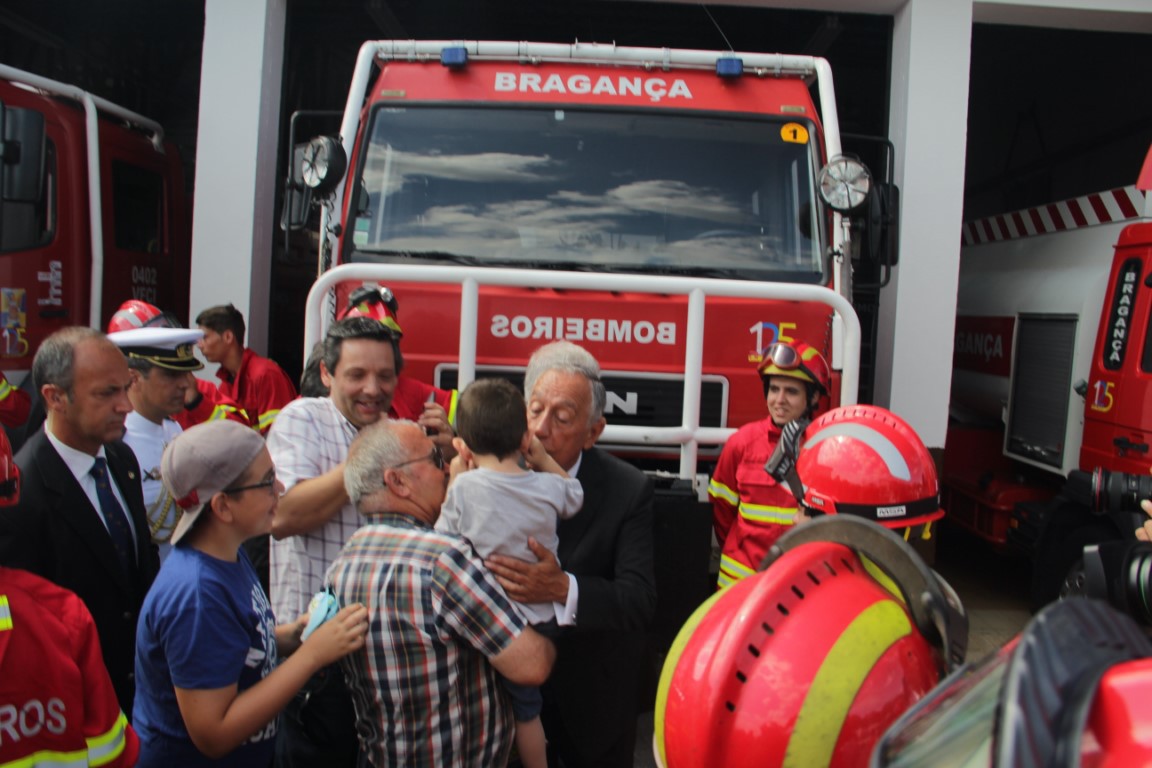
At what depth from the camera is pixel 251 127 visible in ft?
18.8

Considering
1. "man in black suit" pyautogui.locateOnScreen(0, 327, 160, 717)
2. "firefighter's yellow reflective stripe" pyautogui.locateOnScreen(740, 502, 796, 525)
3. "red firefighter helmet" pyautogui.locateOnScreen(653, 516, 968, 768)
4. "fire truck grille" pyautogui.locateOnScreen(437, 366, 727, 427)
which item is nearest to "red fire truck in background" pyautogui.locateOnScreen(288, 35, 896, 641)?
"fire truck grille" pyautogui.locateOnScreen(437, 366, 727, 427)

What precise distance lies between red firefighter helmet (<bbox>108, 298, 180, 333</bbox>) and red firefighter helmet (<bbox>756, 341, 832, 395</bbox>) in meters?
2.21

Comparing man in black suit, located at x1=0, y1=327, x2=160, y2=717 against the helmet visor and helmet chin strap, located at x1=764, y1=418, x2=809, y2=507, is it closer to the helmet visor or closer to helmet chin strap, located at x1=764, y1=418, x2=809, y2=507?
helmet chin strap, located at x1=764, y1=418, x2=809, y2=507

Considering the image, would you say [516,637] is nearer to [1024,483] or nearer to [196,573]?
[196,573]

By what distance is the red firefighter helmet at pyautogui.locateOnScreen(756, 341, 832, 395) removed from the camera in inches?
126

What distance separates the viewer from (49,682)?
158cm

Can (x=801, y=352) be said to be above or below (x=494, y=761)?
above

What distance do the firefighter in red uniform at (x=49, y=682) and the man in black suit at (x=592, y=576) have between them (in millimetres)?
903

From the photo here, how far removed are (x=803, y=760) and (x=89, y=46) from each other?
10256mm

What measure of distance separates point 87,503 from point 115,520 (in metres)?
0.10

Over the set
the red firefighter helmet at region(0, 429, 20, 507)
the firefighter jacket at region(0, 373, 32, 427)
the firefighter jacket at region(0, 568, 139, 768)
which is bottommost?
the firefighter jacket at region(0, 568, 139, 768)

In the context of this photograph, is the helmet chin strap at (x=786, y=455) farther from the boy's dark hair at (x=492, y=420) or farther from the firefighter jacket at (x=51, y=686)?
the firefighter jacket at (x=51, y=686)

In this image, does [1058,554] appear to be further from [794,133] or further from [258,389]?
[258,389]

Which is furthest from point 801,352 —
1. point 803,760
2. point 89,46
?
point 89,46
